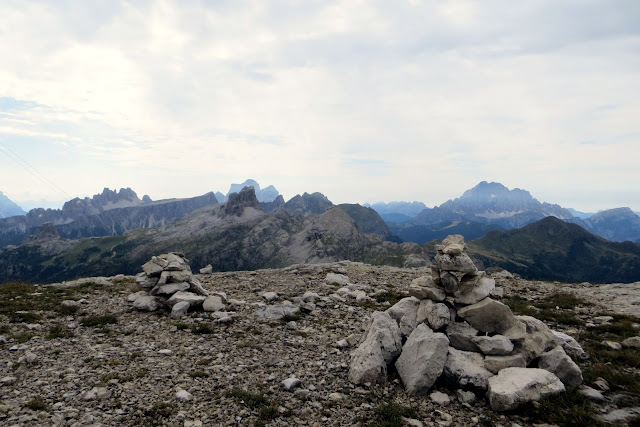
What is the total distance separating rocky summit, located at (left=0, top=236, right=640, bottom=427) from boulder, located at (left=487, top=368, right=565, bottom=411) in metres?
0.04

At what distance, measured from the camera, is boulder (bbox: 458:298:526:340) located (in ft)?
46.5

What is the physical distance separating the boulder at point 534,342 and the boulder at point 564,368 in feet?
1.93

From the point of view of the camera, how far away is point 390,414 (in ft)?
35.3

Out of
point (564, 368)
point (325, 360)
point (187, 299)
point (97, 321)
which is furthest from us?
point (187, 299)

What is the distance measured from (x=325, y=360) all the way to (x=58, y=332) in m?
14.9

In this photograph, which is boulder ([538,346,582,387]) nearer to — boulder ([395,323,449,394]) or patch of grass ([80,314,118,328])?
boulder ([395,323,449,394])

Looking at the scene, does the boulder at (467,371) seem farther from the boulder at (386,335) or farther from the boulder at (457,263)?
the boulder at (457,263)

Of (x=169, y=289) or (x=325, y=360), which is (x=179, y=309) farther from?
(x=325, y=360)

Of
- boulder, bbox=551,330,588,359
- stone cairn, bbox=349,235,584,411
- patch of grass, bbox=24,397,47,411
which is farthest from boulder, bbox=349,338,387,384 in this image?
patch of grass, bbox=24,397,47,411

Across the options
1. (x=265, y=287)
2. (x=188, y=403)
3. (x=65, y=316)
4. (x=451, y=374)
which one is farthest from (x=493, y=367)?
(x=65, y=316)

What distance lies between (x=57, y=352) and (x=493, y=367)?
19715 mm

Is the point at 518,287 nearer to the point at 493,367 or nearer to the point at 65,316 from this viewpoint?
the point at 493,367

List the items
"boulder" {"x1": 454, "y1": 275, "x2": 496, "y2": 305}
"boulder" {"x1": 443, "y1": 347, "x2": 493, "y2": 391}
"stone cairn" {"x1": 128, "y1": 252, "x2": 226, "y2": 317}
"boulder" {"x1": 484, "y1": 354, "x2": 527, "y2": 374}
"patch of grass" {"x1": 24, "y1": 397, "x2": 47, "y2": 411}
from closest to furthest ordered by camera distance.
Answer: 1. "patch of grass" {"x1": 24, "y1": 397, "x2": 47, "y2": 411}
2. "boulder" {"x1": 443, "y1": 347, "x2": 493, "y2": 391}
3. "boulder" {"x1": 484, "y1": 354, "x2": 527, "y2": 374}
4. "boulder" {"x1": 454, "y1": 275, "x2": 496, "y2": 305}
5. "stone cairn" {"x1": 128, "y1": 252, "x2": 226, "y2": 317}

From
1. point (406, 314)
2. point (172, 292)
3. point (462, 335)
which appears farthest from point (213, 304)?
point (462, 335)
